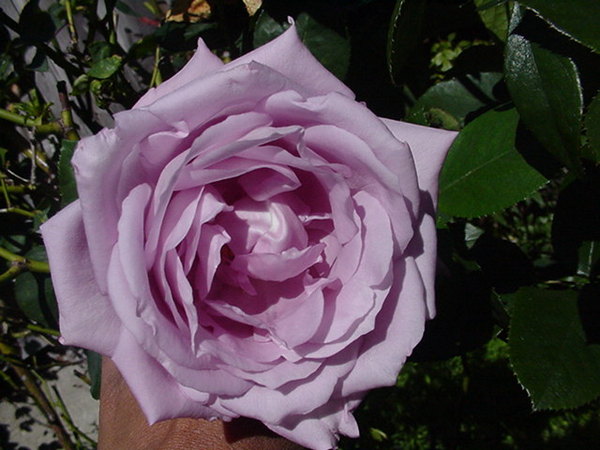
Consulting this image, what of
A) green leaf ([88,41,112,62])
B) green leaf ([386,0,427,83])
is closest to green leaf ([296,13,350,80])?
green leaf ([386,0,427,83])

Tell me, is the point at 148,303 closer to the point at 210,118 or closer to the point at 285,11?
the point at 210,118

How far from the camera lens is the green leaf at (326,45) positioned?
0.80m

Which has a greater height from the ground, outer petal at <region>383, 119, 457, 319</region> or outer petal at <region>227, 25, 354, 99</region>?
outer petal at <region>227, 25, 354, 99</region>

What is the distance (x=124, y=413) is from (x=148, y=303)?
1.49ft

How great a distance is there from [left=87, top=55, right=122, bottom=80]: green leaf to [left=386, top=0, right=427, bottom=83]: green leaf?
0.56 m

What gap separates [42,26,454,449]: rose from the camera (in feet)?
1.85

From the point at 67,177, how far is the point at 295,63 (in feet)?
1.23

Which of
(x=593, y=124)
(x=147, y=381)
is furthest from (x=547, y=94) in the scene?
(x=147, y=381)

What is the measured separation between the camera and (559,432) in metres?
2.23

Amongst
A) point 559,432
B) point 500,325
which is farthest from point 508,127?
point 559,432

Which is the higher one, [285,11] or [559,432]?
[285,11]

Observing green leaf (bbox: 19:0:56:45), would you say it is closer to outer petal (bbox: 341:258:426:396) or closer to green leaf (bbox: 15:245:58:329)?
green leaf (bbox: 15:245:58:329)

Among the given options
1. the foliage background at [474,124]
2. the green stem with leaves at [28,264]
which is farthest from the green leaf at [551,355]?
the green stem with leaves at [28,264]

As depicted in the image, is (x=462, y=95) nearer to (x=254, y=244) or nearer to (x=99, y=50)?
(x=254, y=244)
